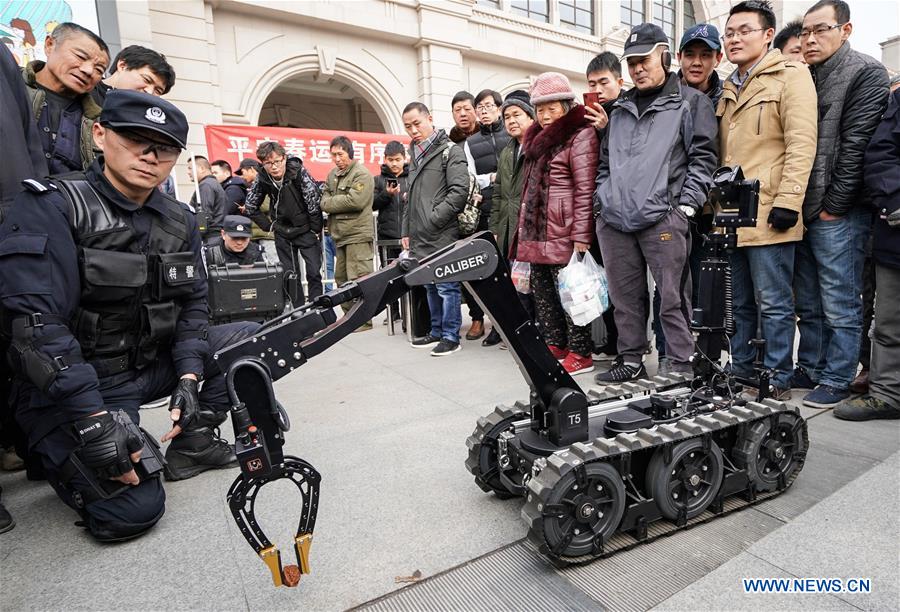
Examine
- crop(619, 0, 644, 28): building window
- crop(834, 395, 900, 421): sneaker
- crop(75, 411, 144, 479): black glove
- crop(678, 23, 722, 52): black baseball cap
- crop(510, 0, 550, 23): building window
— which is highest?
crop(619, 0, 644, 28): building window

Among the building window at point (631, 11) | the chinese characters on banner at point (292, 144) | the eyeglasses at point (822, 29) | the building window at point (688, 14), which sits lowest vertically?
the eyeglasses at point (822, 29)

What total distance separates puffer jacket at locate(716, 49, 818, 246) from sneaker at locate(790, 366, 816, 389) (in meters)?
1.04

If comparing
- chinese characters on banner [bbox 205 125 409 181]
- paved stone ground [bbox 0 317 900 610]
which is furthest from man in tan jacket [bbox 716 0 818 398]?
chinese characters on banner [bbox 205 125 409 181]

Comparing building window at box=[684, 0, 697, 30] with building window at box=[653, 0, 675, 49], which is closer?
building window at box=[653, 0, 675, 49]

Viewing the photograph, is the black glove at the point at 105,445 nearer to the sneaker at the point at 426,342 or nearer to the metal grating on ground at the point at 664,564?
the metal grating on ground at the point at 664,564

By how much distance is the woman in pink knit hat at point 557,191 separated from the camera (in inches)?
163

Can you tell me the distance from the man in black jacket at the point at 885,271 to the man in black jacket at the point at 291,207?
546 centimetres

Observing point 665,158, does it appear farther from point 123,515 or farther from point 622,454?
point 123,515

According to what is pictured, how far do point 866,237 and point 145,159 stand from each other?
164 inches

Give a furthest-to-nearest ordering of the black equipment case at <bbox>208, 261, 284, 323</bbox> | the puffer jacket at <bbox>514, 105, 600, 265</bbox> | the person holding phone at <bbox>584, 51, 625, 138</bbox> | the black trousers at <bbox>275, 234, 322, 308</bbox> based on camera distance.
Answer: the black trousers at <bbox>275, 234, 322, 308</bbox>, the black equipment case at <bbox>208, 261, 284, 323</bbox>, the person holding phone at <bbox>584, 51, 625, 138</bbox>, the puffer jacket at <bbox>514, 105, 600, 265</bbox>

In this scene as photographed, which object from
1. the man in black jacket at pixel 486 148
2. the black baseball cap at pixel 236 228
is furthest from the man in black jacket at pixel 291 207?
the man in black jacket at pixel 486 148

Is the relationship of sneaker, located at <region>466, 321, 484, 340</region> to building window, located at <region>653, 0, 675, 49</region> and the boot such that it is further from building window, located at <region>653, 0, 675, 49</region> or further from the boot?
building window, located at <region>653, 0, 675, 49</region>

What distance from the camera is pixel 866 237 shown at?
3.42 meters

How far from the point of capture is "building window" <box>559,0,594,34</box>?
1510 centimetres
